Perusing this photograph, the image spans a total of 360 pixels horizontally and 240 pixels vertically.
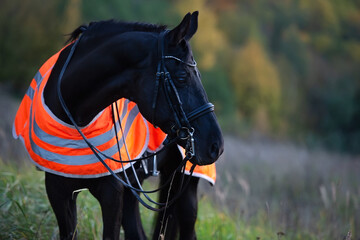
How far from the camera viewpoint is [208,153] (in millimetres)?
2262

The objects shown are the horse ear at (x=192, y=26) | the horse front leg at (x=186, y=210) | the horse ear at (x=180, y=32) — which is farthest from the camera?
the horse front leg at (x=186, y=210)

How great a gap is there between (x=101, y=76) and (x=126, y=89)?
0.63 ft

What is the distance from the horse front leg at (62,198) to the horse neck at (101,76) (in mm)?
436

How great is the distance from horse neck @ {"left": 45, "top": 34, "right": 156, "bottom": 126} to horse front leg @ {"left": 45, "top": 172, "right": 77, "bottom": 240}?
44 centimetres

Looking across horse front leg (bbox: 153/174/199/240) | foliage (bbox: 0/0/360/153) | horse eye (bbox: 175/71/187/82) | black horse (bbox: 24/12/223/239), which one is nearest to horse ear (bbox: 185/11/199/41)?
black horse (bbox: 24/12/223/239)

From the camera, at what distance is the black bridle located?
2290 millimetres

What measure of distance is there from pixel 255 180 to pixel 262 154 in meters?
2.98

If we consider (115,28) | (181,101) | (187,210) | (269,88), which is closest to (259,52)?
(269,88)

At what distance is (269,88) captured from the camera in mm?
34625

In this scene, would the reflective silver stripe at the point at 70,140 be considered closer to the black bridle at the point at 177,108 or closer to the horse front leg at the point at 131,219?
the black bridle at the point at 177,108

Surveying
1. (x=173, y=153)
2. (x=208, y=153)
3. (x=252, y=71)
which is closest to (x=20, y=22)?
(x=173, y=153)

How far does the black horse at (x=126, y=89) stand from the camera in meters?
2.30

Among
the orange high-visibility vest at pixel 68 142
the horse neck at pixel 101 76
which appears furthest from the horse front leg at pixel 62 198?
the horse neck at pixel 101 76

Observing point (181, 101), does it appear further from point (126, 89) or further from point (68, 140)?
point (68, 140)
